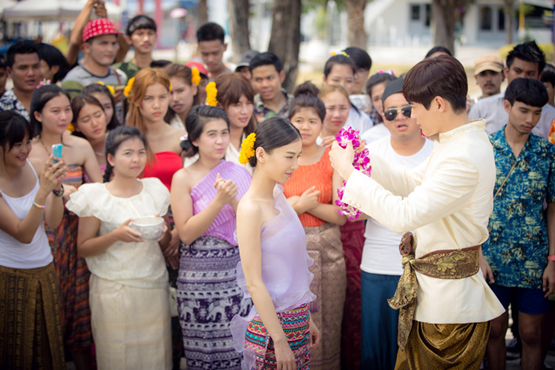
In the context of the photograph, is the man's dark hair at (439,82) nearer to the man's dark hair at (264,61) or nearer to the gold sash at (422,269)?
the gold sash at (422,269)

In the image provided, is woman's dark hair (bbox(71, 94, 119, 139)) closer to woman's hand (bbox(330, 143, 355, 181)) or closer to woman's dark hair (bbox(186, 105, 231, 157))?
woman's dark hair (bbox(186, 105, 231, 157))

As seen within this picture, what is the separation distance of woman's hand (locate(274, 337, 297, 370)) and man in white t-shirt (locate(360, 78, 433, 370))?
1.14 meters

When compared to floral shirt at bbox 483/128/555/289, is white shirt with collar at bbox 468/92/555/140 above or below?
above

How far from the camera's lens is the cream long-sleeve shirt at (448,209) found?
202cm

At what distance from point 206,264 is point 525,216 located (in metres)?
2.14

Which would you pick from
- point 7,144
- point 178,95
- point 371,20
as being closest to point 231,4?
point 178,95

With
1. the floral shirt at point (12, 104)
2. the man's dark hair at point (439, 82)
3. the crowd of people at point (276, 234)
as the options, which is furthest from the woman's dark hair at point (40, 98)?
the man's dark hair at point (439, 82)

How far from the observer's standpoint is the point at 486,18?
3684 cm

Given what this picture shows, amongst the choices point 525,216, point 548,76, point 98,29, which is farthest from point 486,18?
point 525,216

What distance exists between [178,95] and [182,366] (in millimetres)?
2308

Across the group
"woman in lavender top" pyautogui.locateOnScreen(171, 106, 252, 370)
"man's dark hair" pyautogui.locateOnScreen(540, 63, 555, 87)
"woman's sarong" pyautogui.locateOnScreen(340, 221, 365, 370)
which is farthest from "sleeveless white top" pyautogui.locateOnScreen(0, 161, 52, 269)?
"man's dark hair" pyautogui.locateOnScreen(540, 63, 555, 87)

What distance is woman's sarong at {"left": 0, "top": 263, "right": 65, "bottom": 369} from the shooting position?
2.91 m

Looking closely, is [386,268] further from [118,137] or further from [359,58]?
[359,58]

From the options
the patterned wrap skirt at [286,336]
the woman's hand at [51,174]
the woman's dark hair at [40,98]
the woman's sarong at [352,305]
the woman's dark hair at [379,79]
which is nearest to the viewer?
the patterned wrap skirt at [286,336]
